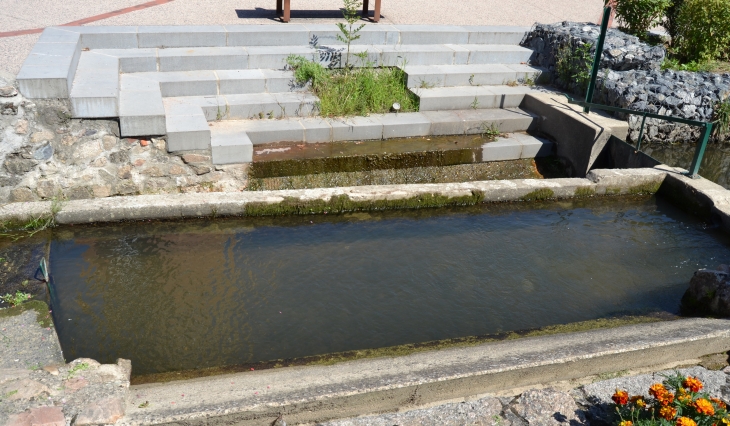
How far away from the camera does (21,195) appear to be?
5832mm

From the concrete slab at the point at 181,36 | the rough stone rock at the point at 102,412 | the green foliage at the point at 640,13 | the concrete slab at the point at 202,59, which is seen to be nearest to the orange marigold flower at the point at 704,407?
the rough stone rock at the point at 102,412

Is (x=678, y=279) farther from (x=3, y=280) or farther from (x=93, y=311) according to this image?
(x=3, y=280)

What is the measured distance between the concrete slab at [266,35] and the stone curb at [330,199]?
296cm

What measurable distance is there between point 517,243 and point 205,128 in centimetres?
323

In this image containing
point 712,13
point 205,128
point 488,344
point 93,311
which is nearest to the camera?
point 488,344

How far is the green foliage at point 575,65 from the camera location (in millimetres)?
8367

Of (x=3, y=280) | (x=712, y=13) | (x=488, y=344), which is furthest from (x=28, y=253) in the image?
(x=712, y=13)

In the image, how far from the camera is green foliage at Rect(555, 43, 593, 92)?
329 inches

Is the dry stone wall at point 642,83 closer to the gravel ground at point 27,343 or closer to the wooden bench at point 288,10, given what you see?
the wooden bench at point 288,10

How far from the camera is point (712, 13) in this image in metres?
9.53

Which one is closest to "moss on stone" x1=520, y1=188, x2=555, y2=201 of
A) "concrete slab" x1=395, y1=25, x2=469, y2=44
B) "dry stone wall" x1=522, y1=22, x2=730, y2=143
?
"dry stone wall" x1=522, y1=22, x2=730, y2=143

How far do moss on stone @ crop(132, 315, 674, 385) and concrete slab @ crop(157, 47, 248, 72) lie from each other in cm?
457

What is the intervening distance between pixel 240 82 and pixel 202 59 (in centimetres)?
58

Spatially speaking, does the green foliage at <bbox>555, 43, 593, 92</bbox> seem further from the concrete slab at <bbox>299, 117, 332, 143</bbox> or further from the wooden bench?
the concrete slab at <bbox>299, 117, 332, 143</bbox>
